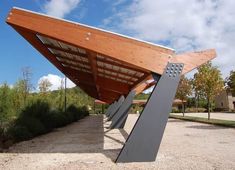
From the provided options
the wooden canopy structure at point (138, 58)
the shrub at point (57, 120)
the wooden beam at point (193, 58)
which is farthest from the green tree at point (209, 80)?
the wooden canopy structure at point (138, 58)

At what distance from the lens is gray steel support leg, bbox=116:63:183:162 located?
920 centimetres

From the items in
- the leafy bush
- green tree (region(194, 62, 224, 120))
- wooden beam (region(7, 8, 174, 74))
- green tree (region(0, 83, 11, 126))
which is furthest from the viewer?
green tree (region(194, 62, 224, 120))

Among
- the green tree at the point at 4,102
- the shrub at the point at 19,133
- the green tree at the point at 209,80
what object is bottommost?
the shrub at the point at 19,133

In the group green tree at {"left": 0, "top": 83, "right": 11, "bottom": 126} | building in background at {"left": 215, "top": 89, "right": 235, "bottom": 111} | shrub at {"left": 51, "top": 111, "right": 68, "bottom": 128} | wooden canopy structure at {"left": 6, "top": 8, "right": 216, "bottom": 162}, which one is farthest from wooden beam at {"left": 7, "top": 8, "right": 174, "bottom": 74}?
building in background at {"left": 215, "top": 89, "right": 235, "bottom": 111}

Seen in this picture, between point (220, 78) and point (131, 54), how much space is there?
19.9 meters

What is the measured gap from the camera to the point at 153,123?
9.43 m

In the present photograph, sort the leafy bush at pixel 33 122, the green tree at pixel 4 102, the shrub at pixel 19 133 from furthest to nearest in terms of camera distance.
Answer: the green tree at pixel 4 102
the leafy bush at pixel 33 122
the shrub at pixel 19 133

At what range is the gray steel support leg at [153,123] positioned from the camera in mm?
9203

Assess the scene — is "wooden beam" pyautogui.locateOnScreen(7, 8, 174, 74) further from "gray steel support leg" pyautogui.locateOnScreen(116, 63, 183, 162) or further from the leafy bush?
the leafy bush

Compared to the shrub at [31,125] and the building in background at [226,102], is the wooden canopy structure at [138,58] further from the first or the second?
the building in background at [226,102]

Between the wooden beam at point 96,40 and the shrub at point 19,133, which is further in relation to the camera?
the shrub at point 19,133

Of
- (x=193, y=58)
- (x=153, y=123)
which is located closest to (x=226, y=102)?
(x=193, y=58)

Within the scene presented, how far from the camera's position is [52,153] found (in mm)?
10789

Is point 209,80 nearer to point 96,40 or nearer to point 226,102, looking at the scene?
point 96,40
